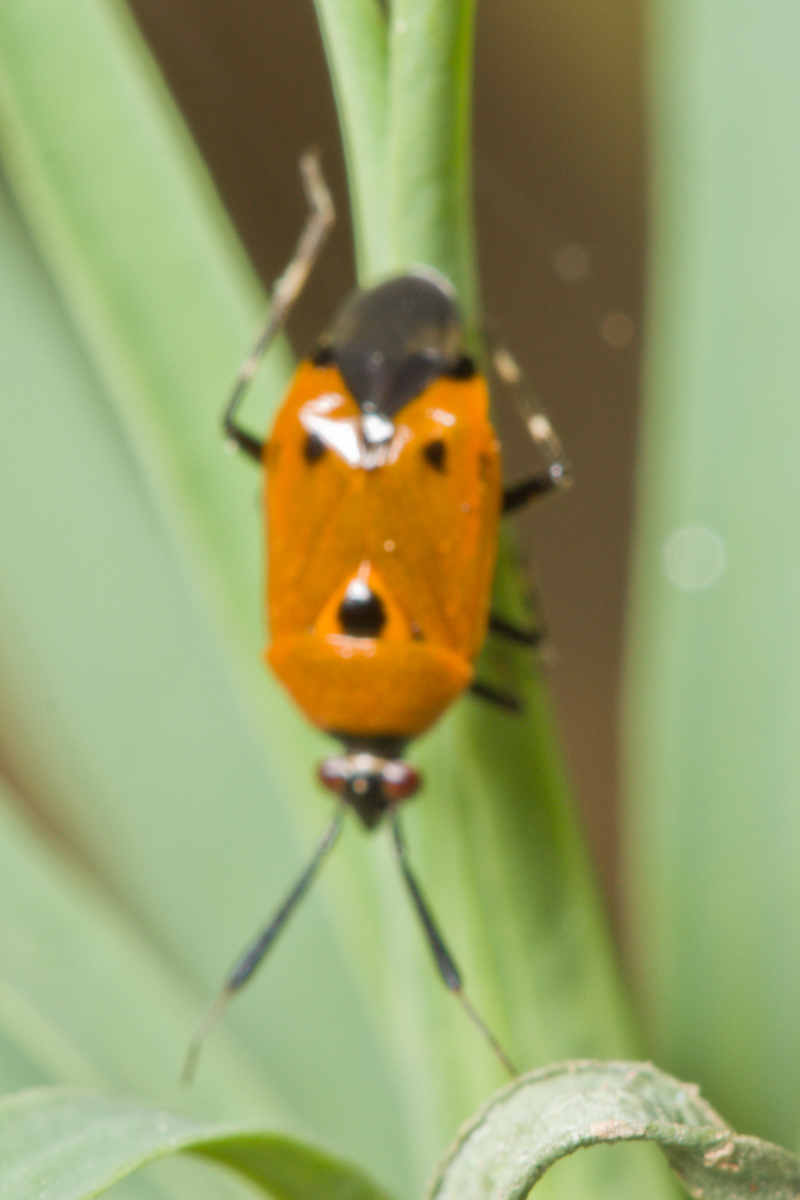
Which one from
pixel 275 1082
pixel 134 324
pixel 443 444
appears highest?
pixel 134 324

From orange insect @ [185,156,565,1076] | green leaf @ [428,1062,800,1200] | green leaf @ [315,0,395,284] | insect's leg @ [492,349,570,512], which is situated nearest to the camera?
green leaf @ [428,1062,800,1200]

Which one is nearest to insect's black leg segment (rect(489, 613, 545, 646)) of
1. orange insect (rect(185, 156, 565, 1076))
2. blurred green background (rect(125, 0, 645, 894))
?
orange insect (rect(185, 156, 565, 1076))

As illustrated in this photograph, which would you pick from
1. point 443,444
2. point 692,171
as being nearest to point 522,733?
point 443,444

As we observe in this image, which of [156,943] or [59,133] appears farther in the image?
[156,943]

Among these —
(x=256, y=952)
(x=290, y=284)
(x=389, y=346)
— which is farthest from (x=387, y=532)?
(x=256, y=952)

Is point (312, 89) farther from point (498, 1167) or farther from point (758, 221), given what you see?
point (498, 1167)

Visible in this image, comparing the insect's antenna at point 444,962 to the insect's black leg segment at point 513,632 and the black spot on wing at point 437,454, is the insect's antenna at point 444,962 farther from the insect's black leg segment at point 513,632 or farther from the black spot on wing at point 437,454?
the black spot on wing at point 437,454

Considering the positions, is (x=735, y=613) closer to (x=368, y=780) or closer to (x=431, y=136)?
(x=368, y=780)

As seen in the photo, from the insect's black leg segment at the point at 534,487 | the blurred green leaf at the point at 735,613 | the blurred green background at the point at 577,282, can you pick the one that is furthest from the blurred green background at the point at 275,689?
the blurred green background at the point at 577,282

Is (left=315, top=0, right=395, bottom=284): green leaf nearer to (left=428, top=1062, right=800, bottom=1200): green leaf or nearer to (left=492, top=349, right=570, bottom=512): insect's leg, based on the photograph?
(left=492, top=349, right=570, bottom=512): insect's leg
